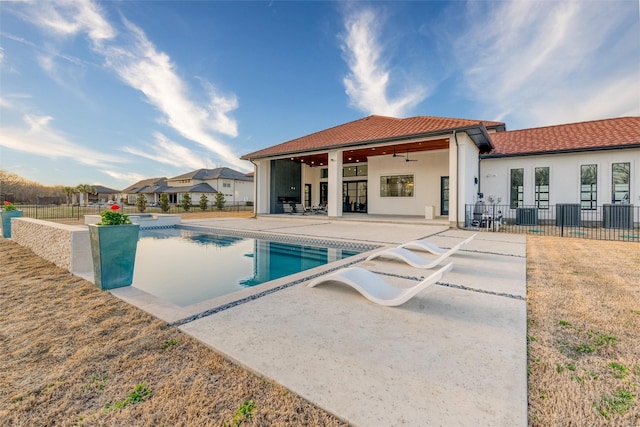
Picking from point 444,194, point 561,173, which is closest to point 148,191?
point 444,194

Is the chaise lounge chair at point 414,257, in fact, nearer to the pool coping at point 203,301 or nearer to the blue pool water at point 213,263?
the pool coping at point 203,301

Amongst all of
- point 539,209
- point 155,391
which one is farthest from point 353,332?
point 539,209

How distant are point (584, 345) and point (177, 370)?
3.30m

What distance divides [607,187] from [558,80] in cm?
587

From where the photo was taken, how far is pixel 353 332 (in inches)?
103

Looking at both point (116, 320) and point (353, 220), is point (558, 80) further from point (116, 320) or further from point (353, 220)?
point (116, 320)

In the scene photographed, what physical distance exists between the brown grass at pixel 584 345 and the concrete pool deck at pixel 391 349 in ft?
0.41

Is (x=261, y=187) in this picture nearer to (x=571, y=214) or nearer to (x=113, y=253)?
(x=113, y=253)

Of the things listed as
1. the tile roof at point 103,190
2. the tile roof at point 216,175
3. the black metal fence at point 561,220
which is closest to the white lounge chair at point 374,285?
the black metal fence at point 561,220

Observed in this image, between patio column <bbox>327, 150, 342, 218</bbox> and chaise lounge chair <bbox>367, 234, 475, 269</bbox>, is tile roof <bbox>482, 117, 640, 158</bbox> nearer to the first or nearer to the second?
patio column <bbox>327, 150, 342, 218</bbox>

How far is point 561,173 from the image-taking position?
13.2 meters

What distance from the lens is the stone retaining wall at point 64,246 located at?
15.3 feet

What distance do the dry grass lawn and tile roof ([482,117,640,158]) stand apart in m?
12.4

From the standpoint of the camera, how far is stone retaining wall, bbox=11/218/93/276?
4.65 metres
